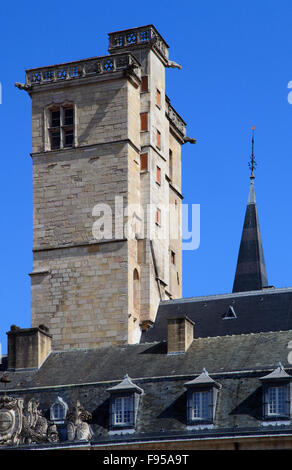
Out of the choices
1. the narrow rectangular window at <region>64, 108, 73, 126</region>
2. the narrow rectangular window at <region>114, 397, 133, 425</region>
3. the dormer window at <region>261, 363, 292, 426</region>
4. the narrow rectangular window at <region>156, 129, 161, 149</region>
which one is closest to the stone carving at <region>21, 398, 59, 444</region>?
the narrow rectangular window at <region>114, 397, 133, 425</region>

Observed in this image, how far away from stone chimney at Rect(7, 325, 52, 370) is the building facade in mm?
46

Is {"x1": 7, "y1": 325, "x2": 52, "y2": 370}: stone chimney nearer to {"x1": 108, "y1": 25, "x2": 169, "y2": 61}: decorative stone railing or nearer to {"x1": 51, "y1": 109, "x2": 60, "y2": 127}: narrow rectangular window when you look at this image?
{"x1": 51, "y1": 109, "x2": 60, "y2": 127}: narrow rectangular window

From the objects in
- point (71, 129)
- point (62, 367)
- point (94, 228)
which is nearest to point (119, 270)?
point (94, 228)

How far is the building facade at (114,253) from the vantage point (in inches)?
1887

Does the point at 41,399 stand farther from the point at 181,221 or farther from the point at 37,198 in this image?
the point at 181,221

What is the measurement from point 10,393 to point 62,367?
249 cm

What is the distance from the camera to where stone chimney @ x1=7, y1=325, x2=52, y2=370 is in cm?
4991

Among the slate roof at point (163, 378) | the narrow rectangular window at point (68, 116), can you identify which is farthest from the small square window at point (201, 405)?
the narrow rectangular window at point (68, 116)

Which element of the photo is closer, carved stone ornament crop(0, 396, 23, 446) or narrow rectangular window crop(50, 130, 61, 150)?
carved stone ornament crop(0, 396, 23, 446)

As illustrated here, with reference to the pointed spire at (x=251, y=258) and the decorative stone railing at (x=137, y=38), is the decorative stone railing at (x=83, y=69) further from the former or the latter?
the pointed spire at (x=251, y=258)

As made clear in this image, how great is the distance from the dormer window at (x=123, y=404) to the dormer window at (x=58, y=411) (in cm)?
167

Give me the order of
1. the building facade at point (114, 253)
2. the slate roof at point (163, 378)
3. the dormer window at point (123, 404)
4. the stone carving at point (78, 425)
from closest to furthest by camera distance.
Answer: the slate roof at point (163, 378)
the stone carving at point (78, 425)
the dormer window at point (123, 404)
the building facade at point (114, 253)

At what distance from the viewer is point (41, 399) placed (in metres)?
46.8

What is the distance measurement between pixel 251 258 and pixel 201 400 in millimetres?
29578
